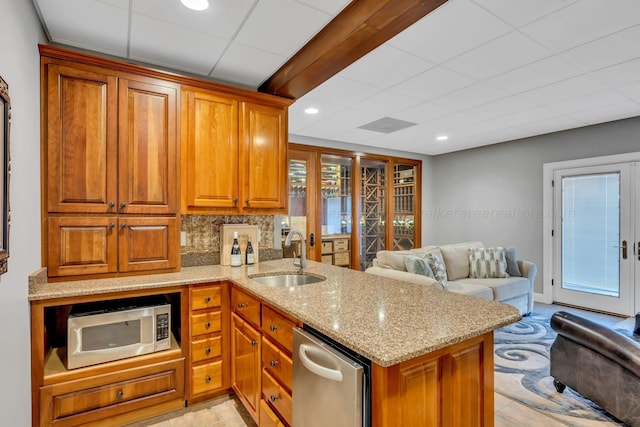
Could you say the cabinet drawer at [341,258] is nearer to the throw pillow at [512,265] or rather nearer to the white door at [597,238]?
the throw pillow at [512,265]

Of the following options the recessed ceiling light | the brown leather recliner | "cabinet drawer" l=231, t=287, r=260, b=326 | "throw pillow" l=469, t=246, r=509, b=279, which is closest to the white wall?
the recessed ceiling light

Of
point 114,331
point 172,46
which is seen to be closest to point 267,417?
point 114,331

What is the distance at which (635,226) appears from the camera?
4078 mm

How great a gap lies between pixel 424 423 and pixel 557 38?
2535mm

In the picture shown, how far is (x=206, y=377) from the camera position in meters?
2.31

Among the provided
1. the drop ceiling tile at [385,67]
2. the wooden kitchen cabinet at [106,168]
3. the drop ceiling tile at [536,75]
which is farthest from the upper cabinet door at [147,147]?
the drop ceiling tile at [536,75]

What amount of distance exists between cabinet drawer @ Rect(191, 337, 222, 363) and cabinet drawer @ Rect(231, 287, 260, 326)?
272mm

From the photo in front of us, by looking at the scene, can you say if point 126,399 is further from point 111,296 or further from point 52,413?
point 111,296

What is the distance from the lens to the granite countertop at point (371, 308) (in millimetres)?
1146

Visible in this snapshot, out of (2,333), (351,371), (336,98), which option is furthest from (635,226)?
(2,333)

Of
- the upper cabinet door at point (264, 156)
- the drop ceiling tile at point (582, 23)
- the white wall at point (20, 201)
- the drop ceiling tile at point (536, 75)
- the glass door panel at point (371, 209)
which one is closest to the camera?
the white wall at point (20, 201)

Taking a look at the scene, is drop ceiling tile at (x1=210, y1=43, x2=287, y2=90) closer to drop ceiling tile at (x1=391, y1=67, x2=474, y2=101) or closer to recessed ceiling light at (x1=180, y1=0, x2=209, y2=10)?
recessed ceiling light at (x1=180, y1=0, x2=209, y2=10)

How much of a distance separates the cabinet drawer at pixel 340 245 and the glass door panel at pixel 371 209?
0.33m

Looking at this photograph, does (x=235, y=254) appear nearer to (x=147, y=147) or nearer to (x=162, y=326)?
(x=162, y=326)
